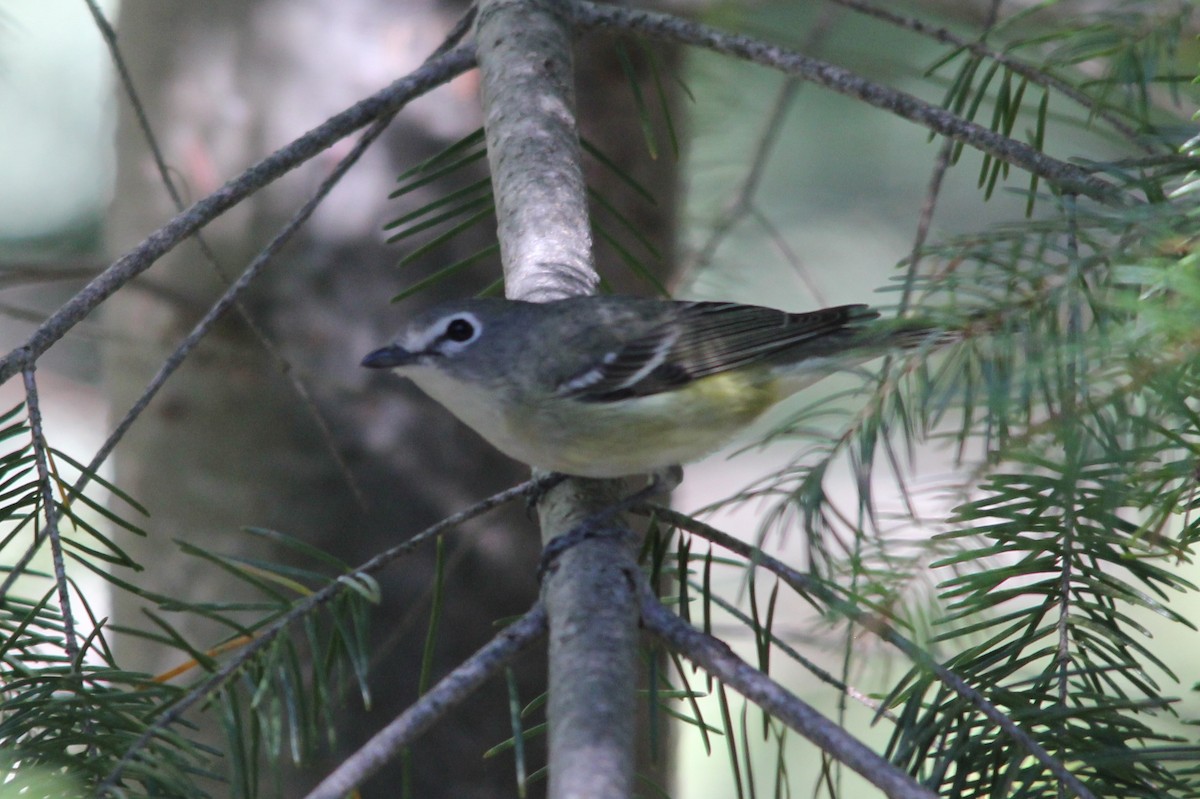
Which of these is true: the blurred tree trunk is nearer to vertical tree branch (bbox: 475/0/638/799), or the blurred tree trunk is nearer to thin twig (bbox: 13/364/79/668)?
vertical tree branch (bbox: 475/0/638/799)

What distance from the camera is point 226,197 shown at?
1.55 metres

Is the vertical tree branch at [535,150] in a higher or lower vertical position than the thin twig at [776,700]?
higher

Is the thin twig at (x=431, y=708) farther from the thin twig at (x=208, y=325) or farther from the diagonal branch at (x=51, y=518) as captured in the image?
the thin twig at (x=208, y=325)

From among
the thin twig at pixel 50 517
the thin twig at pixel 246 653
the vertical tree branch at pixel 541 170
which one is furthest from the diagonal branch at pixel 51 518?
the vertical tree branch at pixel 541 170

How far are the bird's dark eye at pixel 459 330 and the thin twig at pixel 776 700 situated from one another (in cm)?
90

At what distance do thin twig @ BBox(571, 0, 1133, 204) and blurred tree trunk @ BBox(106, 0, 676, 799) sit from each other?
673 millimetres

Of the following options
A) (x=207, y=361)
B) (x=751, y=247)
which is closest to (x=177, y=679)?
(x=207, y=361)

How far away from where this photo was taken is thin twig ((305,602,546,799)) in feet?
3.28

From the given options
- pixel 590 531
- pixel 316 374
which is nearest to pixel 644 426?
pixel 590 531

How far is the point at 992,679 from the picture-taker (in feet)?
4.17

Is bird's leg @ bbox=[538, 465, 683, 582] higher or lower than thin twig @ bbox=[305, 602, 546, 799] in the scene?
higher

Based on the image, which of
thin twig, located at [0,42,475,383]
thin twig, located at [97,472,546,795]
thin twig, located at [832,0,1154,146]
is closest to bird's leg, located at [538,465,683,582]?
thin twig, located at [97,472,546,795]

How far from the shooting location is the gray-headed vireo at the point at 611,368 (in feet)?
6.50

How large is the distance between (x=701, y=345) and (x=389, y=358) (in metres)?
0.63
